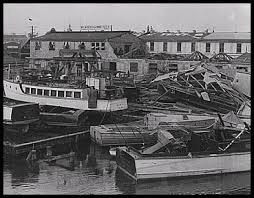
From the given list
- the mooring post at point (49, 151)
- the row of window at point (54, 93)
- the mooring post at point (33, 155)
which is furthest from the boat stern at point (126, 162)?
the row of window at point (54, 93)

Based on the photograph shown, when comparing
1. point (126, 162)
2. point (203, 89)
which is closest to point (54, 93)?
point (203, 89)

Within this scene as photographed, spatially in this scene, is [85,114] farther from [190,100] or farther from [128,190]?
[128,190]

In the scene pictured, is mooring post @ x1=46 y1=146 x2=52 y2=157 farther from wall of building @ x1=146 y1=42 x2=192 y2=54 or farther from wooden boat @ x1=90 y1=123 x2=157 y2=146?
wall of building @ x1=146 y1=42 x2=192 y2=54

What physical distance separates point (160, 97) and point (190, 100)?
4.75 feet

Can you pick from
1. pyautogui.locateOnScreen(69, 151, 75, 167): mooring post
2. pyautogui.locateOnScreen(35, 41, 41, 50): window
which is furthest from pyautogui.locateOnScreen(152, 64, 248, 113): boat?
pyautogui.locateOnScreen(35, 41, 41, 50): window

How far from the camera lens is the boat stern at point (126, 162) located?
35.7ft

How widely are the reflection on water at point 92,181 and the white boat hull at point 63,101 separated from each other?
13.3 ft

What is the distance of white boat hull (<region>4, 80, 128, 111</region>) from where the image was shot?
16094mm

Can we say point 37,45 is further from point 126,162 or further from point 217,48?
point 126,162

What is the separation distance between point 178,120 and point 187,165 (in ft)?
14.1

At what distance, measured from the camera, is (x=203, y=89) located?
1795cm

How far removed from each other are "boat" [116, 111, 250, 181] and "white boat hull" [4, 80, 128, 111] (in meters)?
4.41

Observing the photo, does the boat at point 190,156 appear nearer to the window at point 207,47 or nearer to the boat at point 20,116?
the boat at point 20,116

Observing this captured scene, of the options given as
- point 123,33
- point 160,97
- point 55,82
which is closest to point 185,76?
point 160,97
